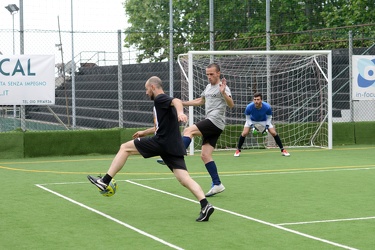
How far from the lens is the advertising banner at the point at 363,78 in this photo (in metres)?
20.8

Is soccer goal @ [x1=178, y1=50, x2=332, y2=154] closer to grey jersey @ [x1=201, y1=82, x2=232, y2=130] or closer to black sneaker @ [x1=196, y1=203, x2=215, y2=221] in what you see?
grey jersey @ [x1=201, y1=82, x2=232, y2=130]

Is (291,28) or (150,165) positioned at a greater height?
(291,28)

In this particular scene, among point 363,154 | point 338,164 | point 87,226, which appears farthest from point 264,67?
point 87,226

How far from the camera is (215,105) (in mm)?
11680

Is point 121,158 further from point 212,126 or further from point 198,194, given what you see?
point 212,126

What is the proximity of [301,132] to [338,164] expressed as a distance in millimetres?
5238

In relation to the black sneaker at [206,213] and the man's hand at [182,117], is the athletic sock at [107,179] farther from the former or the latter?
the man's hand at [182,117]

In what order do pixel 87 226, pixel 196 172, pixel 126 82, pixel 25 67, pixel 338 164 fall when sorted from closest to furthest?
pixel 87 226, pixel 196 172, pixel 338 164, pixel 25 67, pixel 126 82

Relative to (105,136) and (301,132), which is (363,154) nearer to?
(301,132)

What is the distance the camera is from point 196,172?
14.8 meters

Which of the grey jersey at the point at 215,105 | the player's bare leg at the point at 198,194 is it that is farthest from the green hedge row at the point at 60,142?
the player's bare leg at the point at 198,194

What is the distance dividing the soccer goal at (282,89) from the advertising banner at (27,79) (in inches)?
142

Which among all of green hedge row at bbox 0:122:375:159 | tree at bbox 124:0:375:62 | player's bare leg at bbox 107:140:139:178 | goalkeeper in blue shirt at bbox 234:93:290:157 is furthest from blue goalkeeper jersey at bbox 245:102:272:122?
player's bare leg at bbox 107:140:139:178

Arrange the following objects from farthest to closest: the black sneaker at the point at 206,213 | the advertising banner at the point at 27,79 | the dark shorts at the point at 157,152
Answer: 1. the advertising banner at the point at 27,79
2. the dark shorts at the point at 157,152
3. the black sneaker at the point at 206,213
